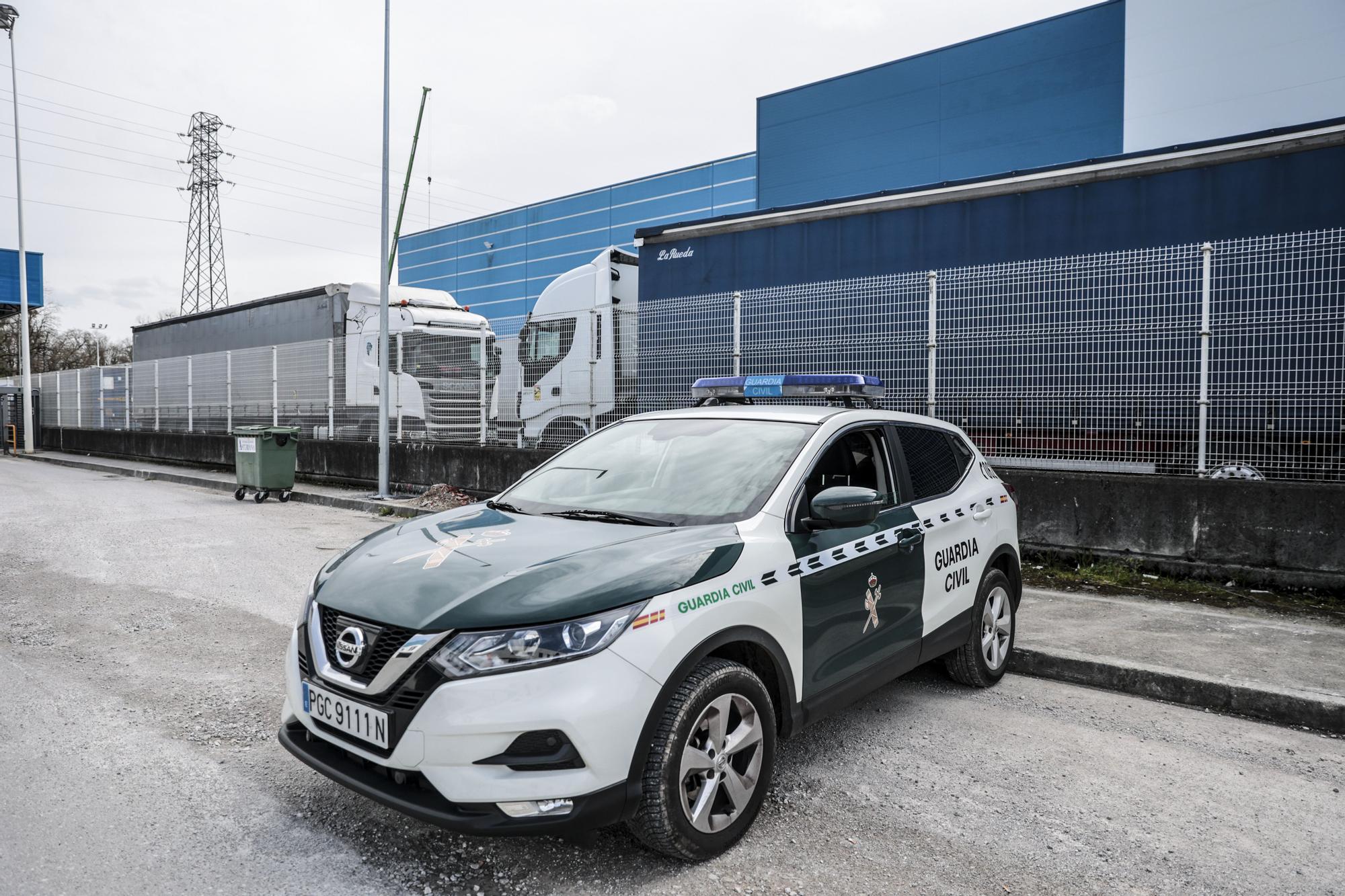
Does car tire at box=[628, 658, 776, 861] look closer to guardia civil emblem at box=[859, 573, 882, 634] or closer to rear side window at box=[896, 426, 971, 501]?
guardia civil emblem at box=[859, 573, 882, 634]

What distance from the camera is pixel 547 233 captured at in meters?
51.8

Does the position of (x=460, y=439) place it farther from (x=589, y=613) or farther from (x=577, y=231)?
(x=577, y=231)

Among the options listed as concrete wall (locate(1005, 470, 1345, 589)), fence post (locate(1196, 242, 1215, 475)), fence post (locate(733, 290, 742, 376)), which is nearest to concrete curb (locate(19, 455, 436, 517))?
fence post (locate(733, 290, 742, 376))

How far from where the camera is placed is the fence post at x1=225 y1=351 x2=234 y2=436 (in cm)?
1895

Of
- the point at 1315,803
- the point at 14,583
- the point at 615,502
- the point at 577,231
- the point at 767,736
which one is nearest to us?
the point at 767,736

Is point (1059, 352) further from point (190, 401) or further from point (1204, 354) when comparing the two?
point (190, 401)

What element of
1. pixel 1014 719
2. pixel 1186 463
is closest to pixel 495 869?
pixel 1014 719

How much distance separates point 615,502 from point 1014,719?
7.81 ft

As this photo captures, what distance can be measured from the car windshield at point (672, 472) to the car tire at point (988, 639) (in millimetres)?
1608

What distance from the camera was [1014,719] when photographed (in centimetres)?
437

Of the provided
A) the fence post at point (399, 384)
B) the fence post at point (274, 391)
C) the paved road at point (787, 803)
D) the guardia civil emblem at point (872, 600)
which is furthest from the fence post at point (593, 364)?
the fence post at point (274, 391)

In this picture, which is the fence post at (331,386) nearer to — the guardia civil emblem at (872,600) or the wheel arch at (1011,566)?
the wheel arch at (1011,566)

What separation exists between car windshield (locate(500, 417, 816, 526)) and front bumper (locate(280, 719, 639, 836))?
1.15m

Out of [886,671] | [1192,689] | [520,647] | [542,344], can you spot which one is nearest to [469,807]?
[520,647]
